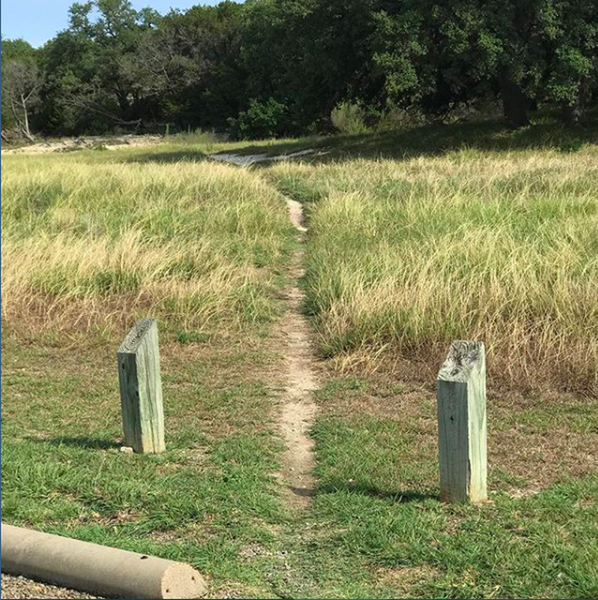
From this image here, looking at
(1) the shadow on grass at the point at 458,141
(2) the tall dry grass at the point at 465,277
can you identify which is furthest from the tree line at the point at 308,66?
(2) the tall dry grass at the point at 465,277

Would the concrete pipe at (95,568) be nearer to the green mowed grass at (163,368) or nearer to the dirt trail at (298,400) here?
the green mowed grass at (163,368)

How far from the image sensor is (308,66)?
966 inches

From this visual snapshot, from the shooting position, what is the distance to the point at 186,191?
14188mm

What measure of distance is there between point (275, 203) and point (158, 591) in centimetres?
1179

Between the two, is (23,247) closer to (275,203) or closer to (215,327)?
(215,327)

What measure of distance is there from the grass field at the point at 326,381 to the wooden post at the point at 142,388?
15 centimetres

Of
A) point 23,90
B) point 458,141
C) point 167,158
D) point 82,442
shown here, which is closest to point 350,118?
point 167,158

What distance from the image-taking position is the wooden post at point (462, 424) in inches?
142

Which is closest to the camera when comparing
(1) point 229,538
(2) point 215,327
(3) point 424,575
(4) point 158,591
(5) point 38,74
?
(4) point 158,591

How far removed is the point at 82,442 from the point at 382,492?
1.92 metres

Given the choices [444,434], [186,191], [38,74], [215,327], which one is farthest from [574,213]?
[38,74]

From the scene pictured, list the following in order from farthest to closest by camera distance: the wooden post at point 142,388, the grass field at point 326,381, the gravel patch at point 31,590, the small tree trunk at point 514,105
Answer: the small tree trunk at point 514,105
the wooden post at point 142,388
the grass field at point 326,381
the gravel patch at point 31,590

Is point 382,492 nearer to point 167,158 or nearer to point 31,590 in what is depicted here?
point 31,590

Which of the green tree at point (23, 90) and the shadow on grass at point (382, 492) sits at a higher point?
the green tree at point (23, 90)
